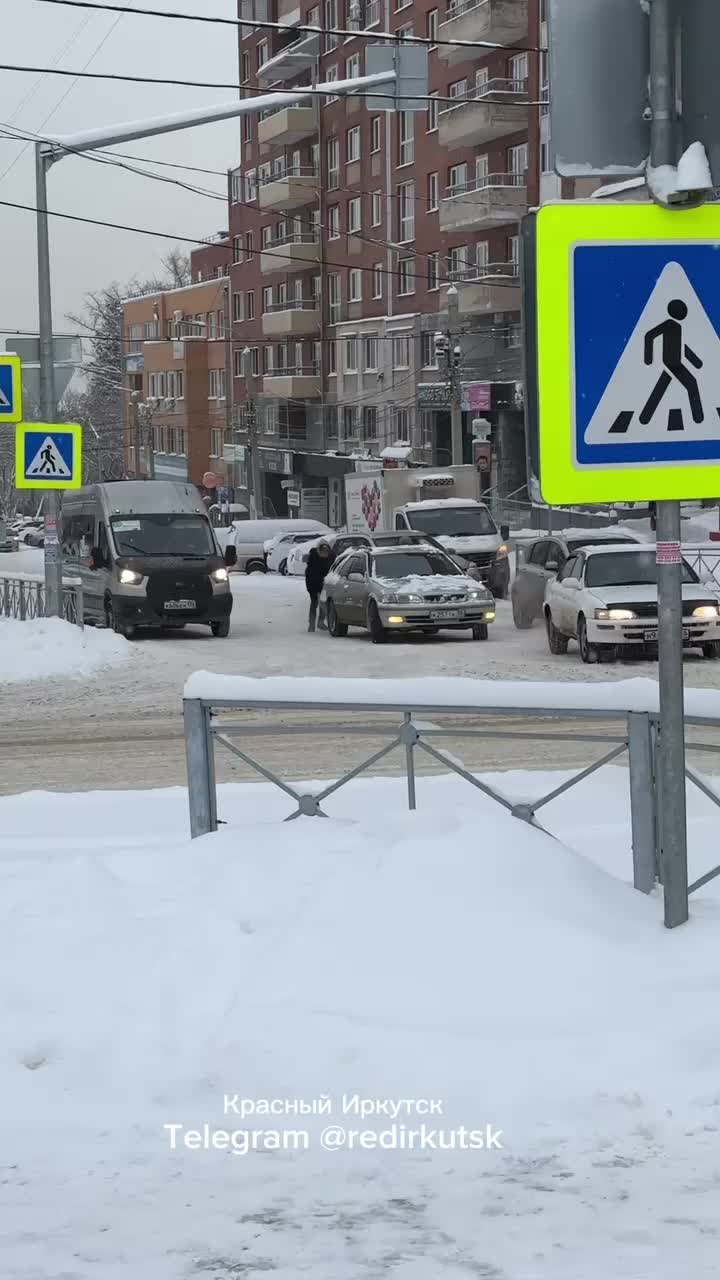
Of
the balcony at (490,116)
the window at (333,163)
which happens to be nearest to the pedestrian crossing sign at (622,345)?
the balcony at (490,116)

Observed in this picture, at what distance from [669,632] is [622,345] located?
0.93 meters

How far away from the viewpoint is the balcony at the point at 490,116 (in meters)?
53.4

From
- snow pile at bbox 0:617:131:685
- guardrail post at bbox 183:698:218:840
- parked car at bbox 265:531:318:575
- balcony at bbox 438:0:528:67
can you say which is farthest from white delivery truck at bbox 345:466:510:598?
guardrail post at bbox 183:698:218:840

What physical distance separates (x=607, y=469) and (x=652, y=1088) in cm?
179

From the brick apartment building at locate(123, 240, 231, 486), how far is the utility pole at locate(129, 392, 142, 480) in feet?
1.85

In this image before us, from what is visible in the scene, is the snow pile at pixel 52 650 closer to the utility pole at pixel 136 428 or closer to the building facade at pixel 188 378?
the building facade at pixel 188 378

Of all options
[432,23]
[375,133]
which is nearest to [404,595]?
[432,23]

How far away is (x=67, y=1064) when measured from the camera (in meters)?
4.81

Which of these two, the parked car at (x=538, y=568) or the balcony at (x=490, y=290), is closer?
the parked car at (x=538, y=568)

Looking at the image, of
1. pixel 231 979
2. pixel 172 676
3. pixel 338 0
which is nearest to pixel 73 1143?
pixel 231 979

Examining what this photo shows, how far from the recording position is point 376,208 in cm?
6700

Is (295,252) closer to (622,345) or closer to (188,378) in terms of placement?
(188,378)

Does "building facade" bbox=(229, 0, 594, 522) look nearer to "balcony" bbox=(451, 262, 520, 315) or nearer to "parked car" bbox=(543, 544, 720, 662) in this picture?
"balcony" bbox=(451, 262, 520, 315)

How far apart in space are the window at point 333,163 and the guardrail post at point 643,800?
67229mm
